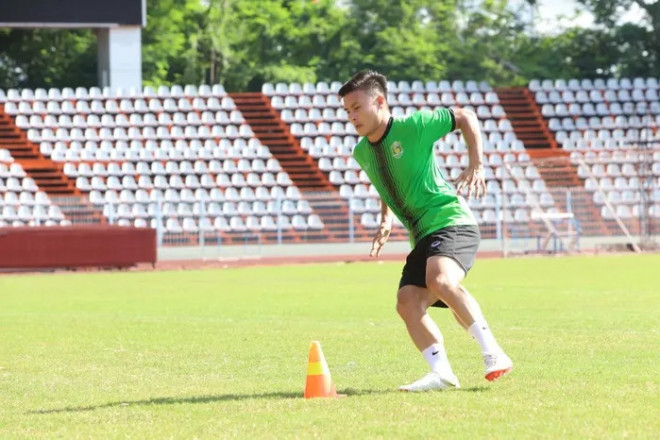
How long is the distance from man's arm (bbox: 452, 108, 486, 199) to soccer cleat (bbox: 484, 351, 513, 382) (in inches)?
39.3

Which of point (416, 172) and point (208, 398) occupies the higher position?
point (416, 172)

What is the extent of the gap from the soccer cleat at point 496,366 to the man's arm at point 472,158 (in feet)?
3.28

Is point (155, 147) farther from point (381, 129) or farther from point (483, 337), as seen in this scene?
point (483, 337)

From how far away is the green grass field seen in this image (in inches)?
292

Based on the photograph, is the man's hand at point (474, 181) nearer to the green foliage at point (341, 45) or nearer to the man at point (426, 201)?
the man at point (426, 201)

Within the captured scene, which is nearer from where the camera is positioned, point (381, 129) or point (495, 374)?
point (495, 374)

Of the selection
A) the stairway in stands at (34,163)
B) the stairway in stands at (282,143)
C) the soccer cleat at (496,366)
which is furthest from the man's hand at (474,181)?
the stairway in stands at (34,163)

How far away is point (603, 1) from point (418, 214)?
157 feet

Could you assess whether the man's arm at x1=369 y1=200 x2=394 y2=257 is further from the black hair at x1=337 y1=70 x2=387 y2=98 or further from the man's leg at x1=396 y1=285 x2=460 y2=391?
the black hair at x1=337 y1=70 x2=387 y2=98

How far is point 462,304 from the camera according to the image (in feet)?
28.6

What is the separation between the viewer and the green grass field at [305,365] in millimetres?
7422

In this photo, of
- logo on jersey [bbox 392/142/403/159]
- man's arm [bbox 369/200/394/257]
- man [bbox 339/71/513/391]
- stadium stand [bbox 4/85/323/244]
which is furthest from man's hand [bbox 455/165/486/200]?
stadium stand [bbox 4/85/323/244]

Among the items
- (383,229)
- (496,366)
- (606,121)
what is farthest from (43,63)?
(496,366)

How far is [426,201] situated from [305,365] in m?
2.47
